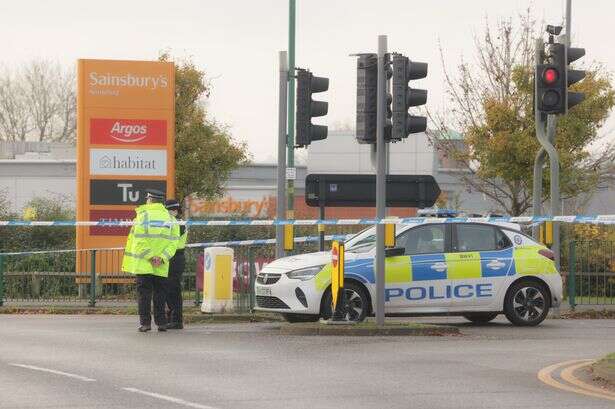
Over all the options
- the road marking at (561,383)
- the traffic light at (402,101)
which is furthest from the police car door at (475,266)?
the road marking at (561,383)

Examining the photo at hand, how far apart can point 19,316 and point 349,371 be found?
32.9ft

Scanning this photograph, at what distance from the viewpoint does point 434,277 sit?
1895cm

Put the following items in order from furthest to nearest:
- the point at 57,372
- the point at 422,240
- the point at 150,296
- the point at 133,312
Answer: the point at 133,312 → the point at 422,240 → the point at 150,296 → the point at 57,372

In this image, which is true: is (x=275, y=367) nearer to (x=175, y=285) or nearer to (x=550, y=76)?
(x=175, y=285)

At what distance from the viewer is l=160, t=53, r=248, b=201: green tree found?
4381 cm

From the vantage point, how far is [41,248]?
3047 centimetres

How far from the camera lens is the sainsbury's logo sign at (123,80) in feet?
86.9

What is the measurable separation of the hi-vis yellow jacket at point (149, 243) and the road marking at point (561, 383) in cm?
577

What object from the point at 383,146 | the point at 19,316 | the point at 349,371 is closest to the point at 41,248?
the point at 19,316

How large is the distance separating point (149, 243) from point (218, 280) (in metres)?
2.65

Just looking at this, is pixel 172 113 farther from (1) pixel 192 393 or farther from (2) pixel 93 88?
(1) pixel 192 393

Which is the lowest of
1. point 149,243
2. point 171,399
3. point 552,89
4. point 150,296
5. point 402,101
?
point 171,399

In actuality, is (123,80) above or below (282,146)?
above

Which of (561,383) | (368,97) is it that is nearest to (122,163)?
(368,97)
